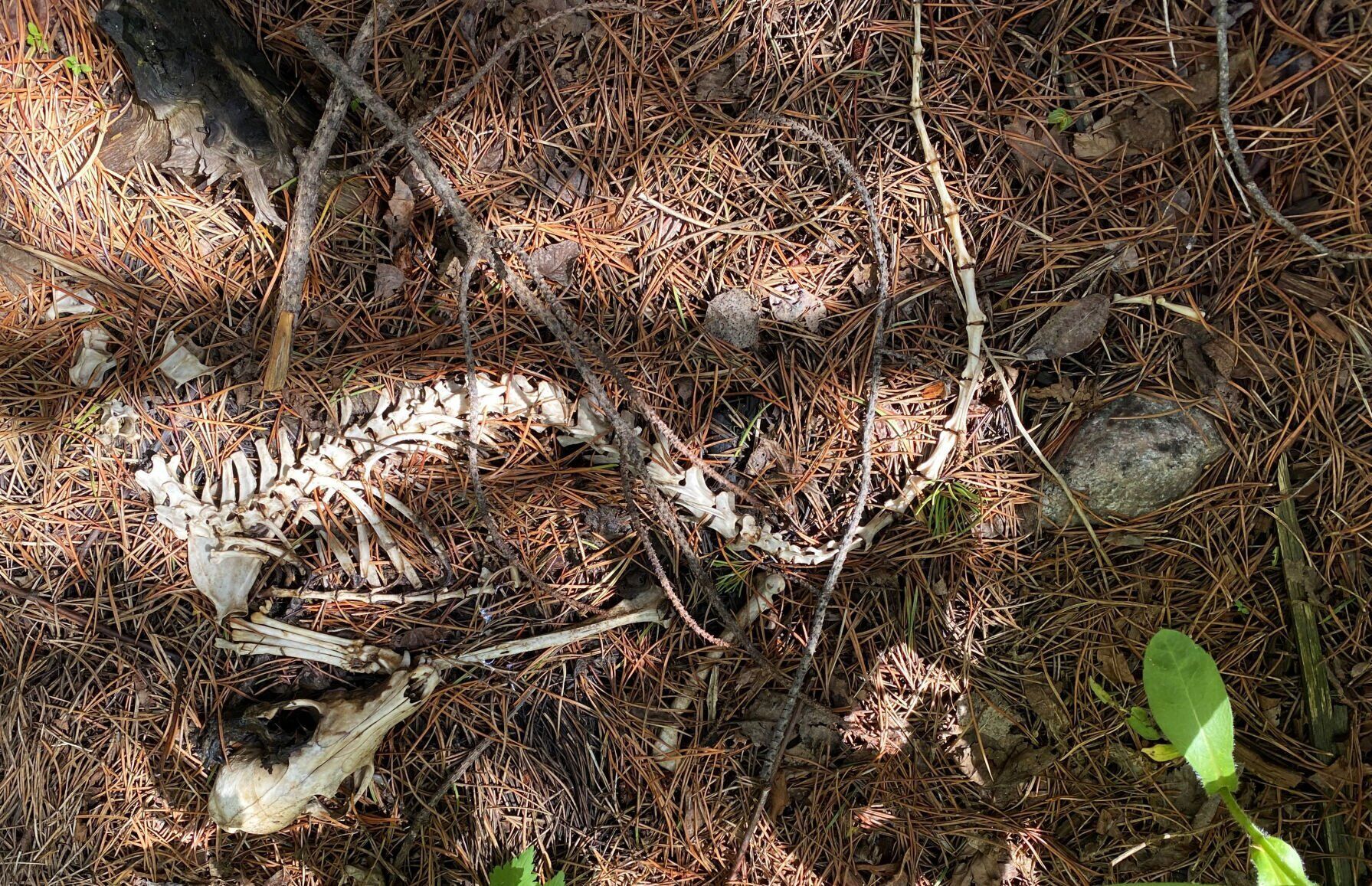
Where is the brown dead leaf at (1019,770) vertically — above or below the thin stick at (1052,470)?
below

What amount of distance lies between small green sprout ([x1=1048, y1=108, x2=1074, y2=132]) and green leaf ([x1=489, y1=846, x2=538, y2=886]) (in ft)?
7.62

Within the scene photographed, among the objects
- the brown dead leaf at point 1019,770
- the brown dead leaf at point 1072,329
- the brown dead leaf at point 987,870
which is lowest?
the brown dead leaf at point 987,870

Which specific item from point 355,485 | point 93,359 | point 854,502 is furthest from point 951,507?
point 93,359

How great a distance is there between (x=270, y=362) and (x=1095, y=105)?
7.92ft

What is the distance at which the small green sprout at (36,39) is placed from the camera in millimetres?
1949

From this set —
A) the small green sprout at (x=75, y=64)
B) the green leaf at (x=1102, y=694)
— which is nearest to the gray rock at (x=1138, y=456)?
the green leaf at (x=1102, y=694)

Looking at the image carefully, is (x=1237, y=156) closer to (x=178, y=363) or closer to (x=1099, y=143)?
(x=1099, y=143)

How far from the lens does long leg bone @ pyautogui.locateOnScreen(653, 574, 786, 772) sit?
2035 mm

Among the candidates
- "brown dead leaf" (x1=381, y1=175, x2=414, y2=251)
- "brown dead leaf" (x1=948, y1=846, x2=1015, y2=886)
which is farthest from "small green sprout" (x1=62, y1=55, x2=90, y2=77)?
"brown dead leaf" (x1=948, y1=846, x2=1015, y2=886)

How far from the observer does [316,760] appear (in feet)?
6.42

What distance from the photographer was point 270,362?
2.03m

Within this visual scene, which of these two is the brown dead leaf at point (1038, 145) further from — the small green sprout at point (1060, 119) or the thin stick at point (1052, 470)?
the thin stick at point (1052, 470)

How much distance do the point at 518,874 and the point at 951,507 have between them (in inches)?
57.7

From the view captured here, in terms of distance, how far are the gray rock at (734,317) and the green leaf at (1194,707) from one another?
1276mm
